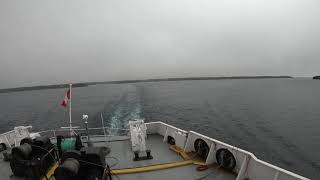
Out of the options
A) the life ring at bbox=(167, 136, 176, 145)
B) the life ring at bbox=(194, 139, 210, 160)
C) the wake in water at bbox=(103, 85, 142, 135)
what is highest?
the life ring at bbox=(194, 139, 210, 160)

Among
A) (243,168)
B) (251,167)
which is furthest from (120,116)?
(251,167)

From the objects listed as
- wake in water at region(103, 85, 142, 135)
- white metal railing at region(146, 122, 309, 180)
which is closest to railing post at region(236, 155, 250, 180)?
white metal railing at region(146, 122, 309, 180)

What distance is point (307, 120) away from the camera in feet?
114

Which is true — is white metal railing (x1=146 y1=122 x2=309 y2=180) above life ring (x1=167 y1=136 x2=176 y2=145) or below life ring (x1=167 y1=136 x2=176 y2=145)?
above

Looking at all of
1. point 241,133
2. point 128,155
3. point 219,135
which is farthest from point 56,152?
point 241,133

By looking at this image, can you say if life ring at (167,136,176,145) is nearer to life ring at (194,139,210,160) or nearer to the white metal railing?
life ring at (194,139,210,160)

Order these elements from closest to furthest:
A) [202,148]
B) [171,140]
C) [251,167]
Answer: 1. [251,167]
2. [202,148]
3. [171,140]

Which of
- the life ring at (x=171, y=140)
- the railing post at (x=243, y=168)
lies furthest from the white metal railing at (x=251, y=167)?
the life ring at (x=171, y=140)

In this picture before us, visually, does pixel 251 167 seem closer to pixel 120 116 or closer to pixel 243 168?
pixel 243 168

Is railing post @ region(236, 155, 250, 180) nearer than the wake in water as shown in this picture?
Yes

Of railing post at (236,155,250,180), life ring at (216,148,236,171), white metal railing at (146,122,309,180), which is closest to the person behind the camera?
white metal railing at (146,122,309,180)

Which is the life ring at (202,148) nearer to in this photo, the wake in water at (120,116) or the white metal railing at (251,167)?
the white metal railing at (251,167)

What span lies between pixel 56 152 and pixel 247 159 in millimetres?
6711

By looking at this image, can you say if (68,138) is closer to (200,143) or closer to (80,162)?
(80,162)
